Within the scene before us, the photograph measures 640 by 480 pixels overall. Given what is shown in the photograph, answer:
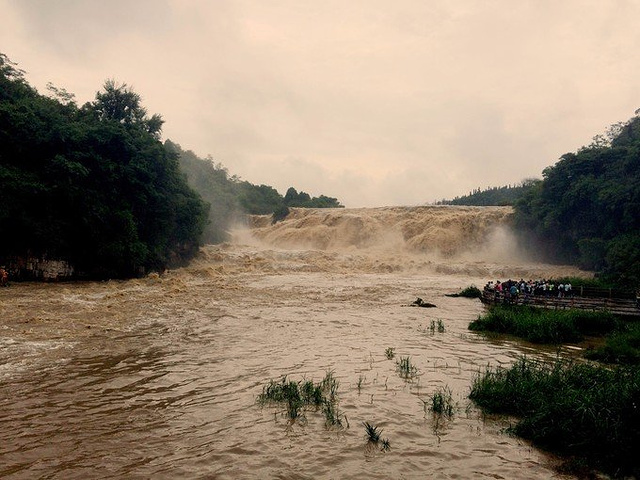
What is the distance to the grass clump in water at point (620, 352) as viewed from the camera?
12.0 meters

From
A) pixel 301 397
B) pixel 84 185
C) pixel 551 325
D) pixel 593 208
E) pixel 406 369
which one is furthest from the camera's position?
pixel 593 208

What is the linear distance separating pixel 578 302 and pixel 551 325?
222 inches

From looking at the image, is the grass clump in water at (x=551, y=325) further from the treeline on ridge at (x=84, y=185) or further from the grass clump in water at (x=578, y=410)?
the treeline on ridge at (x=84, y=185)

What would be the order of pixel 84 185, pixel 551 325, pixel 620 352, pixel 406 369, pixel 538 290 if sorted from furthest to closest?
pixel 84 185
pixel 538 290
pixel 551 325
pixel 620 352
pixel 406 369

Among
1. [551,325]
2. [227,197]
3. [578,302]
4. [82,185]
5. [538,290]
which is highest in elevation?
[227,197]

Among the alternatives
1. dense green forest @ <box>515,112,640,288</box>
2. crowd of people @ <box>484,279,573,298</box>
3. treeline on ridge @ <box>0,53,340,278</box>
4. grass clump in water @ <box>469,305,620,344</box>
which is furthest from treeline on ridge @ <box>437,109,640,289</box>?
treeline on ridge @ <box>0,53,340,278</box>

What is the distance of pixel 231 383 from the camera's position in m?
9.45

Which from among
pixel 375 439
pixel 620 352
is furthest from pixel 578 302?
pixel 375 439

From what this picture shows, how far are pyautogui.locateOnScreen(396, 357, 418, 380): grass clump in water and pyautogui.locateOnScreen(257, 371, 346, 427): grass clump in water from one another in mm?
1944

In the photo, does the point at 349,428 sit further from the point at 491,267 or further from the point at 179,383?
the point at 491,267

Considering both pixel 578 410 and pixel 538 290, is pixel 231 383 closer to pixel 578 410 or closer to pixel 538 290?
pixel 578 410

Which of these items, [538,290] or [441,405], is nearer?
[441,405]

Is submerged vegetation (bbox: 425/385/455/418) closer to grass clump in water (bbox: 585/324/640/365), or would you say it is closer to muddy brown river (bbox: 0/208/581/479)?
muddy brown river (bbox: 0/208/581/479)

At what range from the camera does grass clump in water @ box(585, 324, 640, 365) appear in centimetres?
1205
